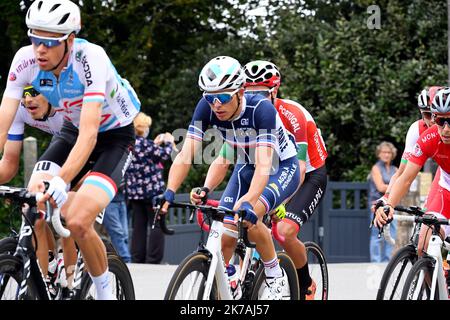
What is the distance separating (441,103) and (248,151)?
133 centimetres

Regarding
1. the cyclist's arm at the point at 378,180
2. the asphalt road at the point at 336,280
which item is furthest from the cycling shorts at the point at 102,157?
the cyclist's arm at the point at 378,180

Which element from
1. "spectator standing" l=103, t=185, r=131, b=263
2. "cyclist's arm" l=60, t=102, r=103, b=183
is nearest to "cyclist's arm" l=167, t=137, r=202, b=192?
"cyclist's arm" l=60, t=102, r=103, b=183

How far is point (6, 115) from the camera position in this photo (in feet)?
21.9

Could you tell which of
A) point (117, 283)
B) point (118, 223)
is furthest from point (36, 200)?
point (118, 223)

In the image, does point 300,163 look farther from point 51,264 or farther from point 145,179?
point 145,179

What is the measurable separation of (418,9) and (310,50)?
1.68 metres

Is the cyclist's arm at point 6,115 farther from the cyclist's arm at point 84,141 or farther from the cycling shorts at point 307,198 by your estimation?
the cycling shorts at point 307,198

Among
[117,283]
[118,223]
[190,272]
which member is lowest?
[118,223]

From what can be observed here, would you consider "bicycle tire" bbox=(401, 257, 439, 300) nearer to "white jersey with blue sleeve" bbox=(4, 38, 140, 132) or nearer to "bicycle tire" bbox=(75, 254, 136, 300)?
"bicycle tire" bbox=(75, 254, 136, 300)

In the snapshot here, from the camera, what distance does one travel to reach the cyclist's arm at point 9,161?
7.43 m

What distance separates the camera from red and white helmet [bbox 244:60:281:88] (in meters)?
8.57

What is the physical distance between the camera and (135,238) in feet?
41.2

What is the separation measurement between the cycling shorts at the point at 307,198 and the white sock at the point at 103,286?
210 cm
